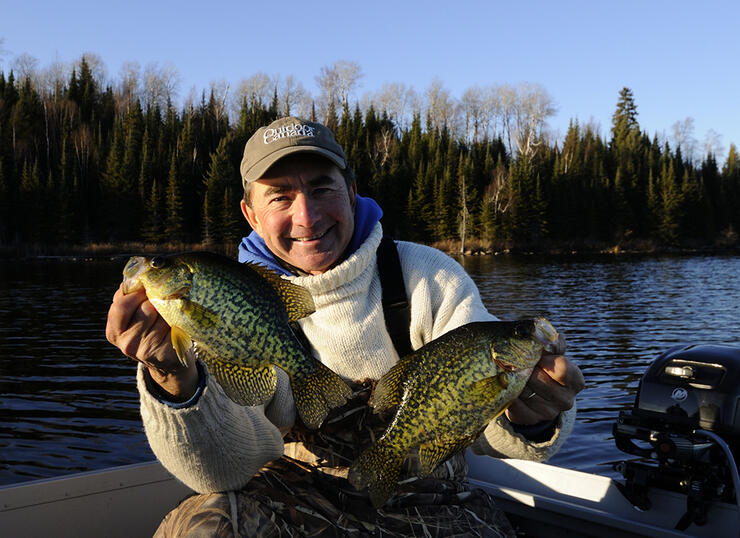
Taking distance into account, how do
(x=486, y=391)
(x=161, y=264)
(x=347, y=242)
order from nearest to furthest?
(x=161, y=264) → (x=486, y=391) → (x=347, y=242)

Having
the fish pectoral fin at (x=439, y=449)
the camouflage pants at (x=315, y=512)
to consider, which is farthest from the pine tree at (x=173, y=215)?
the fish pectoral fin at (x=439, y=449)

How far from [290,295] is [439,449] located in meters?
0.89

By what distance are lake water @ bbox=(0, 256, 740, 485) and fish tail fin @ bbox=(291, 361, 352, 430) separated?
712cm

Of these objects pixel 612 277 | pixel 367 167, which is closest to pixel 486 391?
pixel 612 277

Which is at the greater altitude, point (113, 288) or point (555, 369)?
point (555, 369)

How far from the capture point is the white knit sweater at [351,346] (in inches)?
123

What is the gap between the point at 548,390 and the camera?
2.90 metres

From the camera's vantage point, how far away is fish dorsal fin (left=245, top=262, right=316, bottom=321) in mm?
2824

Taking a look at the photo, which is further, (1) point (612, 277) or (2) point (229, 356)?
(1) point (612, 277)

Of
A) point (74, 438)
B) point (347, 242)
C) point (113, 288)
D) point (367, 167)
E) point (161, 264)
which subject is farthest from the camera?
point (367, 167)

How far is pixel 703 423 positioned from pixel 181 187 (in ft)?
217

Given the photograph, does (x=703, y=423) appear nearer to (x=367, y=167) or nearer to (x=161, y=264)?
(x=161, y=264)

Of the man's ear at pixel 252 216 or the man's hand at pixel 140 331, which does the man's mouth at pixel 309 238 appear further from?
the man's hand at pixel 140 331

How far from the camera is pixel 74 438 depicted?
1070 centimetres
